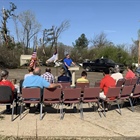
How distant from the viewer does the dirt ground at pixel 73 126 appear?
566 cm

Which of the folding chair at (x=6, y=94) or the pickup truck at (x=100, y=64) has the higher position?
the folding chair at (x=6, y=94)

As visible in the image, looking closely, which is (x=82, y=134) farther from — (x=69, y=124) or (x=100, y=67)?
(x=100, y=67)

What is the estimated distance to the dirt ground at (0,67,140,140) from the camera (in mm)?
5656

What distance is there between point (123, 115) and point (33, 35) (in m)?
56.4

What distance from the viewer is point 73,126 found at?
6402mm

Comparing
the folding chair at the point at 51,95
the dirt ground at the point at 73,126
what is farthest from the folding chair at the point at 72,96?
the dirt ground at the point at 73,126

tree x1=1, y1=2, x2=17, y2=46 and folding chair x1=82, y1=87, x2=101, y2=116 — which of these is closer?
folding chair x1=82, y1=87, x2=101, y2=116

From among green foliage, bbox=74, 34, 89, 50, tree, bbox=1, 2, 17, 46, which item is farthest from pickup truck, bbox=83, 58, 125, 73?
green foliage, bbox=74, 34, 89, 50

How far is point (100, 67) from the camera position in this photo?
32.2 m

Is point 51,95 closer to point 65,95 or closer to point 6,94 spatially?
point 65,95

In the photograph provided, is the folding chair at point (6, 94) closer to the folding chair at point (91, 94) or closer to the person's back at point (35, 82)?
the person's back at point (35, 82)

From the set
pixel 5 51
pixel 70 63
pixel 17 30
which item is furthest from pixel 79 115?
pixel 17 30

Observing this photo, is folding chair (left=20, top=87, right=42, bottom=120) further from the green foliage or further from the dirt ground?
the green foliage

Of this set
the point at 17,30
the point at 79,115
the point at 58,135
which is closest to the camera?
the point at 58,135
